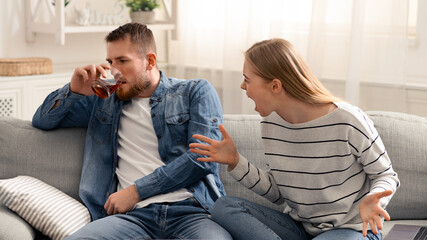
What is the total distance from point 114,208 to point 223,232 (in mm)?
417

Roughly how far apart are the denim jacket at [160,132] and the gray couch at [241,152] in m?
0.07

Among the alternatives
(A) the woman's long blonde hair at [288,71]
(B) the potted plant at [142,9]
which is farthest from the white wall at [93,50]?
(A) the woman's long blonde hair at [288,71]

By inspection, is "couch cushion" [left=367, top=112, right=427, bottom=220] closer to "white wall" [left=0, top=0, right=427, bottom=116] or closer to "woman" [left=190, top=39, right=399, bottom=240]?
"woman" [left=190, top=39, right=399, bottom=240]

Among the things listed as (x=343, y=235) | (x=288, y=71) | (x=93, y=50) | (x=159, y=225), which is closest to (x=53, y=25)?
(x=93, y=50)

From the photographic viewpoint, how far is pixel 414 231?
183cm

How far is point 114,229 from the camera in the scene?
1808mm

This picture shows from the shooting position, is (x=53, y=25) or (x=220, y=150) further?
(x=53, y=25)

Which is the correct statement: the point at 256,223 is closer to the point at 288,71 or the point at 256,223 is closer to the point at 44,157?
the point at 288,71

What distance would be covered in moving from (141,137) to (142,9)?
186 cm

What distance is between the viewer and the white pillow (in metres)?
1.85

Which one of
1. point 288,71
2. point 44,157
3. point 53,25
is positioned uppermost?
point 53,25

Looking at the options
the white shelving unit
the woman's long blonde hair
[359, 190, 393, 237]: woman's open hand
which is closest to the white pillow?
the woman's long blonde hair

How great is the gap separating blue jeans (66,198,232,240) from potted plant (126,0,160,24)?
2064 millimetres

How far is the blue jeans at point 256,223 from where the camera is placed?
168 cm
